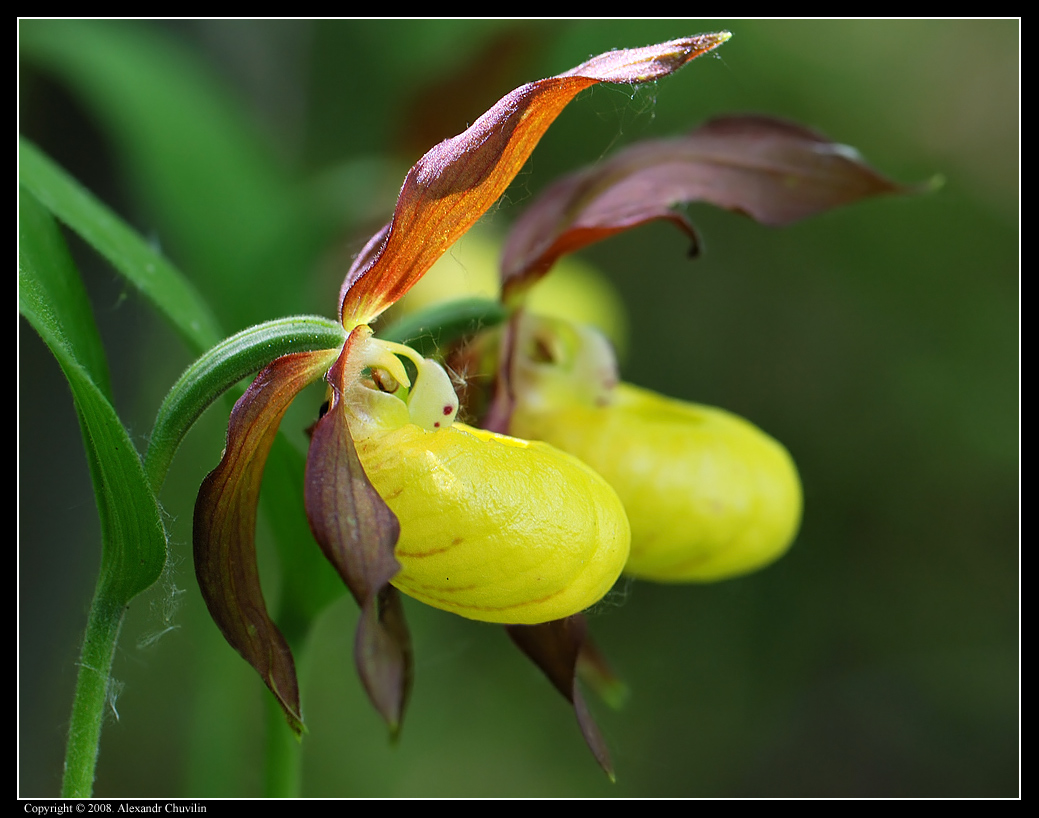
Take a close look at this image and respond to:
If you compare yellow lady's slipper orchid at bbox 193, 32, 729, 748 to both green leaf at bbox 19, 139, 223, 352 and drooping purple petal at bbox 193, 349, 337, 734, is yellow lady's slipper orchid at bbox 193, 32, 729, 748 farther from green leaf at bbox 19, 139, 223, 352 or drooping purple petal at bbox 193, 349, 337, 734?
green leaf at bbox 19, 139, 223, 352

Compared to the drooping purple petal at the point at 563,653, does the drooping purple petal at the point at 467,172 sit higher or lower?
higher

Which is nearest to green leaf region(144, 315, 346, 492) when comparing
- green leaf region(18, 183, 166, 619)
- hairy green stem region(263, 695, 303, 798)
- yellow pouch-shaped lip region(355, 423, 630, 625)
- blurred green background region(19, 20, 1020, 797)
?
green leaf region(18, 183, 166, 619)

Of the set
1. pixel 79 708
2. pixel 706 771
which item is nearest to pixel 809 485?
pixel 706 771

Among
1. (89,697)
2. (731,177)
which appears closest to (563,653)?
(89,697)

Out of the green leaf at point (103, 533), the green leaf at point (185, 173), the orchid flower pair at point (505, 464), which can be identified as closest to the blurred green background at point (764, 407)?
the green leaf at point (185, 173)

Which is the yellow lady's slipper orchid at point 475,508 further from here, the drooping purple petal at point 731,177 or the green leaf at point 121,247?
the drooping purple petal at point 731,177

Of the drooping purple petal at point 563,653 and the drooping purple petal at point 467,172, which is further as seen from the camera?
the drooping purple petal at point 563,653
